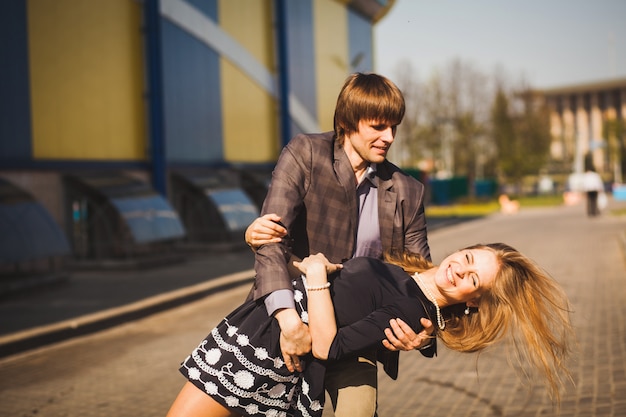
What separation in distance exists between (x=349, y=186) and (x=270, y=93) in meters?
23.4

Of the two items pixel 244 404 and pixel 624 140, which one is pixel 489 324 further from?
pixel 624 140

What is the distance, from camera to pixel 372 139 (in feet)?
9.82

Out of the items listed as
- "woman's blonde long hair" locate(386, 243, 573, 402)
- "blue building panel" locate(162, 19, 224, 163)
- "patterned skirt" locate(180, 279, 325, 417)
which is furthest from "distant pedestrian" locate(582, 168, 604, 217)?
"patterned skirt" locate(180, 279, 325, 417)

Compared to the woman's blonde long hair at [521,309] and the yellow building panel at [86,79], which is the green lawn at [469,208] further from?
the woman's blonde long hair at [521,309]

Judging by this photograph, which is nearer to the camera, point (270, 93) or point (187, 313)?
point (187, 313)

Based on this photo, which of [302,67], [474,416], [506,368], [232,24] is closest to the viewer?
[474,416]

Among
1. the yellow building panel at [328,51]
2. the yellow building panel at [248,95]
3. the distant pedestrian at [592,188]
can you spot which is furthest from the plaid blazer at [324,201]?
the distant pedestrian at [592,188]

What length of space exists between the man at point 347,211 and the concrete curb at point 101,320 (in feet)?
19.5

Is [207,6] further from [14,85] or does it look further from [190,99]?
[14,85]

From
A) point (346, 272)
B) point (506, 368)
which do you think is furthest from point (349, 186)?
point (506, 368)

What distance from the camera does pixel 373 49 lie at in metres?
33.7

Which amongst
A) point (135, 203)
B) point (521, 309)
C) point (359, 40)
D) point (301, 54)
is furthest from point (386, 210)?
point (359, 40)

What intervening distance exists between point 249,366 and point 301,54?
25.6m

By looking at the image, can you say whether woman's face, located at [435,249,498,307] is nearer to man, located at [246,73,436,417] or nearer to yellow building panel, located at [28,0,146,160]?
man, located at [246,73,436,417]
